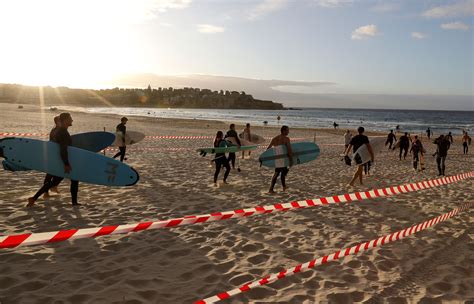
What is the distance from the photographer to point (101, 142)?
32.6ft

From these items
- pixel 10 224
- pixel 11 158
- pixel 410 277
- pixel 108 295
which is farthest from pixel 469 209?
pixel 11 158

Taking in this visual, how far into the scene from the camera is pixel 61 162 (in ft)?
23.5

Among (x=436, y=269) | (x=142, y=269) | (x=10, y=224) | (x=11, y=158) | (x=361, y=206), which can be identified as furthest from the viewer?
(x=361, y=206)

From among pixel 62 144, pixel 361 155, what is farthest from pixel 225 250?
pixel 361 155

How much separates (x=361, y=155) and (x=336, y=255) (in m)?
5.66

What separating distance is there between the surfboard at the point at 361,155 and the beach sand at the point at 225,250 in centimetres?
130

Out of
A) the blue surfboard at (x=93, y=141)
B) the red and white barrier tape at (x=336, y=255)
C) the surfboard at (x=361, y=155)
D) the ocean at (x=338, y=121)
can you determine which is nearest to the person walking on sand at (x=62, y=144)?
the blue surfboard at (x=93, y=141)

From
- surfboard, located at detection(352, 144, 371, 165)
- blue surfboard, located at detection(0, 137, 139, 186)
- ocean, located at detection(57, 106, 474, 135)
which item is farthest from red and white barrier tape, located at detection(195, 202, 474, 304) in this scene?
ocean, located at detection(57, 106, 474, 135)

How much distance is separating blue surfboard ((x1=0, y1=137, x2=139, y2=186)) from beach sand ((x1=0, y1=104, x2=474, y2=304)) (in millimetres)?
635

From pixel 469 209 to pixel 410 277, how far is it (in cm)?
477

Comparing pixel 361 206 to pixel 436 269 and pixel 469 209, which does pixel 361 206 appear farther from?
pixel 436 269

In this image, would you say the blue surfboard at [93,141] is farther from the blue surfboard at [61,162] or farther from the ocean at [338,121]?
the ocean at [338,121]

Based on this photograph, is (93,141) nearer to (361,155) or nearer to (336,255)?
(336,255)

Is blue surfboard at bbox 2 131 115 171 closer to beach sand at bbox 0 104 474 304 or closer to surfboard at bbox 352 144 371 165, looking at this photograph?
beach sand at bbox 0 104 474 304
